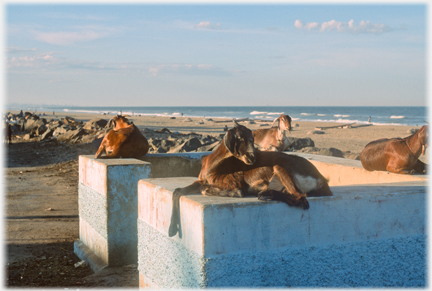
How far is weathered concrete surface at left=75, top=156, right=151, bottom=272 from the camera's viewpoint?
18.8ft

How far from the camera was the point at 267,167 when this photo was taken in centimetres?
394

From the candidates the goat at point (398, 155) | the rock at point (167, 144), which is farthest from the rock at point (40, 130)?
the goat at point (398, 155)

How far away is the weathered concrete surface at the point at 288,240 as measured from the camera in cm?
354

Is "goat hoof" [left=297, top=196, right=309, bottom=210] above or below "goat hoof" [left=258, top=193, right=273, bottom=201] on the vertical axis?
below

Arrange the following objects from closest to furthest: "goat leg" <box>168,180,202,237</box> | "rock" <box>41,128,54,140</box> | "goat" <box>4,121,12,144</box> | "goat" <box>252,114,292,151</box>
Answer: "goat leg" <box>168,180,202,237</box> → "goat" <box>252,114,292,151</box> → "goat" <box>4,121,12,144</box> → "rock" <box>41,128,54,140</box>

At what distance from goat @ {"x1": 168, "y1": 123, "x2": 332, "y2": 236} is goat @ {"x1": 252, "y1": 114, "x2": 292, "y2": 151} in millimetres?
3017

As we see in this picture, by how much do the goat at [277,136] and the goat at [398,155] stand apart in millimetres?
1484

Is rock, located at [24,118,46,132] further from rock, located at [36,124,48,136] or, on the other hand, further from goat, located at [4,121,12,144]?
goat, located at [4,121,12,144]

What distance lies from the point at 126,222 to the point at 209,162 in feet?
7.68

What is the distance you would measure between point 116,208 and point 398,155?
3.91 m

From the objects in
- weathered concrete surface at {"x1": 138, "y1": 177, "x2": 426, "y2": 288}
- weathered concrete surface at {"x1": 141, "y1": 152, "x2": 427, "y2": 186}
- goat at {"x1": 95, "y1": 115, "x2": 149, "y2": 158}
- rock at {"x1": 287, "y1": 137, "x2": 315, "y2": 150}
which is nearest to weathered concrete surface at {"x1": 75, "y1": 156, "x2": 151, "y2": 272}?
goat at {"x1": 95, "y1": 115, "x2": 149, "y2": 158}

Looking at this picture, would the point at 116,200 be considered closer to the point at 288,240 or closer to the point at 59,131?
the point at 288,240

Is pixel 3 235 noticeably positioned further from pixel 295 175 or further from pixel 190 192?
pixel 295 175

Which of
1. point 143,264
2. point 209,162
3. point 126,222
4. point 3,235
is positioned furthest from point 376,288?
point 3,235
